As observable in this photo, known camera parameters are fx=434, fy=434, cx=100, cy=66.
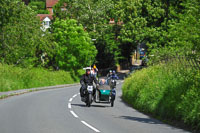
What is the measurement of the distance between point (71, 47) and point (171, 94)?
42.4 meters

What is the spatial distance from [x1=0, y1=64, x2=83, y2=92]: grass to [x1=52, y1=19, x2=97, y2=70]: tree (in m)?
4.24

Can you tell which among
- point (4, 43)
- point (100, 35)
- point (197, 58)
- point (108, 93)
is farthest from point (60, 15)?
point (197, 58)

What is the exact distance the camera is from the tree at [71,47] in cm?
5719

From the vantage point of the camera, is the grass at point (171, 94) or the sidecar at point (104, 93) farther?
the sidecar at point (104, 93)

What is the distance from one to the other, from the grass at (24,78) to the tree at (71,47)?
167 inches

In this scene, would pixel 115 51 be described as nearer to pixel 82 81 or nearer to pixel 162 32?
pixel 162 32

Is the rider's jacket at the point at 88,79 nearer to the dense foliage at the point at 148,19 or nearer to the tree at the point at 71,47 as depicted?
the tree at the point at 71,47

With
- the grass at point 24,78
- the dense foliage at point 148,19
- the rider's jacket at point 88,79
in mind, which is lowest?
the grass at point 24,78

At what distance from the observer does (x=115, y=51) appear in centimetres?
6969

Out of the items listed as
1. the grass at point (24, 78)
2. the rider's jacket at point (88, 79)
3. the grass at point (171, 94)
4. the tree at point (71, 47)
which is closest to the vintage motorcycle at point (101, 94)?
the rider's jacket at point (88, 79)

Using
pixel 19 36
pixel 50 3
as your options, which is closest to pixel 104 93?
pixel 19 36

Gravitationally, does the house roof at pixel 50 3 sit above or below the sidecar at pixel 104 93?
above

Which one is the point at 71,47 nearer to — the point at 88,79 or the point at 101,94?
the point at 101,94

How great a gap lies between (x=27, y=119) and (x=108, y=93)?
6.86m
